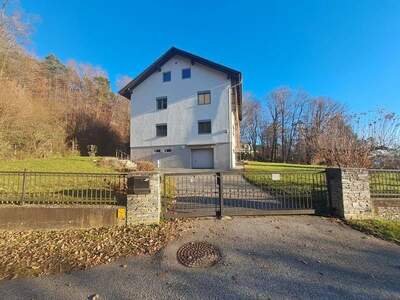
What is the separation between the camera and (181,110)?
23016mm

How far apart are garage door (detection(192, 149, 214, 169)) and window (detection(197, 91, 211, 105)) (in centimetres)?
484

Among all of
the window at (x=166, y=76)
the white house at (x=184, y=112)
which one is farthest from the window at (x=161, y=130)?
the window at (x=166, y=76)

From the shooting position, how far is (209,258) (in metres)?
4.09

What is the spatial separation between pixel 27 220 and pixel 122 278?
11.6 feet

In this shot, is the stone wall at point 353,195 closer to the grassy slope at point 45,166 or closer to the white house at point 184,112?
the grassy slope at point 45,166

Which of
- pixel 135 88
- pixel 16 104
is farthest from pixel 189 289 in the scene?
pixel 135 88

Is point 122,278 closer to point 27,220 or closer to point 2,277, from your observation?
point 2,277

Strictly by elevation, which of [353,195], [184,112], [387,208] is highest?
[184,112]

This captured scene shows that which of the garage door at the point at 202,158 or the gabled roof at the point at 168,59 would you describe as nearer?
the gabled roof at the point at 168,59

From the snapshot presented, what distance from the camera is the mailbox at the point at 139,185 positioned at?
5.58 m

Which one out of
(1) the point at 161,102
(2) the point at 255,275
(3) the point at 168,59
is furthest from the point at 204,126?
(2) the point at 255,275

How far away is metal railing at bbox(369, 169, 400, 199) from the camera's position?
6.36 m

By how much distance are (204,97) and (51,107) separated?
16508 millimetres

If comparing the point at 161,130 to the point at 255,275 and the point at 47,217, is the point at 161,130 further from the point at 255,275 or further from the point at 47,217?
the point at 255,275
